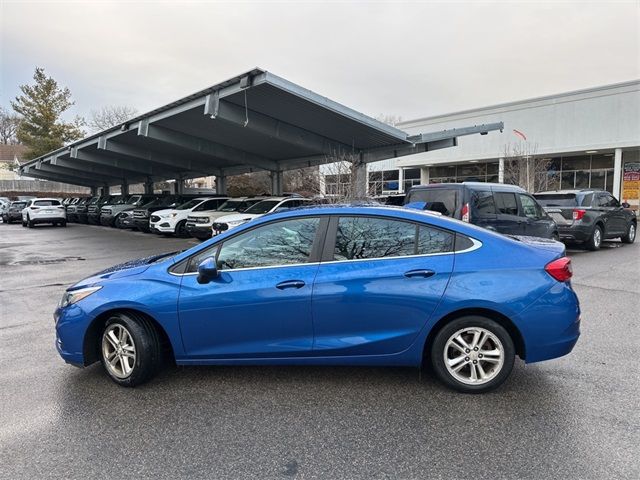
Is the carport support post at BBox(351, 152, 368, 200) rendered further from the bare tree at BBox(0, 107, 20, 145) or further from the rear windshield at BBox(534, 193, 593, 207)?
the bare tree at BBox(0, 107, 20, 145)

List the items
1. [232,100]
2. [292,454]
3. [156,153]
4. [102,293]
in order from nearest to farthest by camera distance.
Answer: [292,454], [102,293], [232,100], [156,153]

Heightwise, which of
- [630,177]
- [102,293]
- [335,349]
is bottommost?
[335,349]

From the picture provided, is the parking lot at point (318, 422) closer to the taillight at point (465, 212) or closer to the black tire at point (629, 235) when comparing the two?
the taillight at point (465, 212)

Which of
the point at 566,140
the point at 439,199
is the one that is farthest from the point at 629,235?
the point at 566,140

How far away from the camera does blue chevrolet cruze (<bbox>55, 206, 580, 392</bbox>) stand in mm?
3588

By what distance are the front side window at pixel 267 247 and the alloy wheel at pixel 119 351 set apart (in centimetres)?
82

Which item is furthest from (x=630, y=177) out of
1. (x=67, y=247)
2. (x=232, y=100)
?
(x=67, y=247)

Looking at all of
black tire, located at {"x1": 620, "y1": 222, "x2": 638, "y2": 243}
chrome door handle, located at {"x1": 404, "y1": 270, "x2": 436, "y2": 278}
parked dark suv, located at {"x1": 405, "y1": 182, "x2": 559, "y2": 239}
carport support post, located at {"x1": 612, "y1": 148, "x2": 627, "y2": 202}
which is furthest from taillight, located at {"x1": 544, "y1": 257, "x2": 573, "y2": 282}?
carport support post, located at {"x1": 612, "y1": 148, "x2": 627, "y2": 202}

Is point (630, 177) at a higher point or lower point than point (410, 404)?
higher

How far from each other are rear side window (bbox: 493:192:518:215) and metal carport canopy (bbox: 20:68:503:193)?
18.8ft

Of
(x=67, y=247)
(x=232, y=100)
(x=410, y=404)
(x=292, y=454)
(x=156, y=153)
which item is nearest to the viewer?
(x=292, y=454)

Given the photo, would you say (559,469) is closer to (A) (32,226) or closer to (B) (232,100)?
(B) (232,100)

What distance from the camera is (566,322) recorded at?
3.60 metres

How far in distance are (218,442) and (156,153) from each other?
2480 cm
